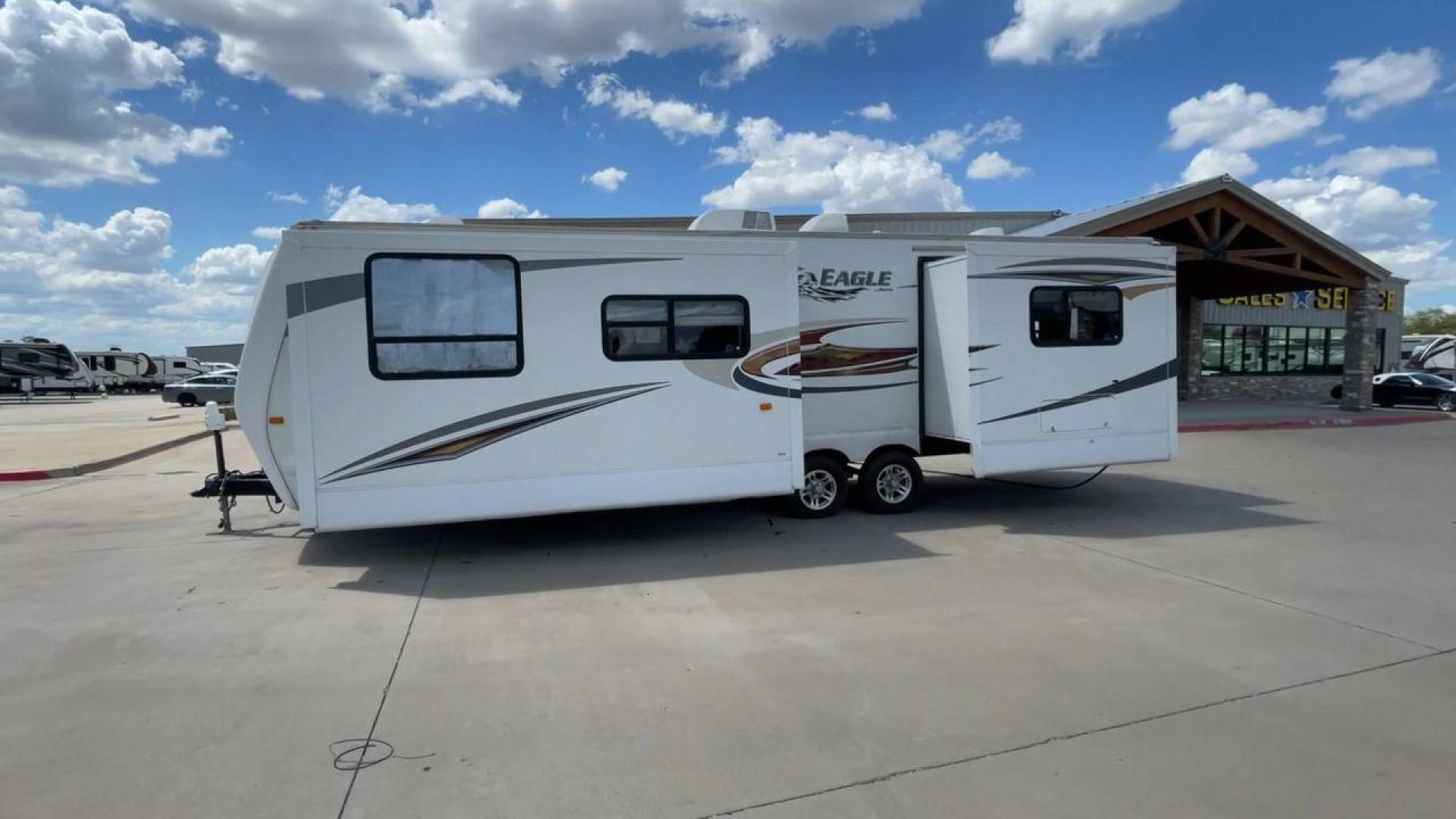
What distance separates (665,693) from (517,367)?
365 centimetres

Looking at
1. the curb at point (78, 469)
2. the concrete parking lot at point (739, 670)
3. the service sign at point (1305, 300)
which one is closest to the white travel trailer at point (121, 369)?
the curb at point (78, 469)

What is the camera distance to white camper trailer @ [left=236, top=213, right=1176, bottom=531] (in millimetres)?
6621

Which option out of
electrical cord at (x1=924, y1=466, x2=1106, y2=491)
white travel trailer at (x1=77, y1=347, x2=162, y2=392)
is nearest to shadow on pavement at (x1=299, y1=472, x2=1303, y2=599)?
electrical cord at (x1=924, y1=466, x2=1106, y2=491)

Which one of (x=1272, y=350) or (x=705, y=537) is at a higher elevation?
(x=1272, y=350)

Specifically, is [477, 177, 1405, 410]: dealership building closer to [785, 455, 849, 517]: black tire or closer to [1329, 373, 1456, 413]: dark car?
[1329, 373, 1456, 413]: dark car

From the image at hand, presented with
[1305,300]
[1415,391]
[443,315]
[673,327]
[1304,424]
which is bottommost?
[1304,424]

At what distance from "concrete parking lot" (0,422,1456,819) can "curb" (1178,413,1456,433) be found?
35.0 feet

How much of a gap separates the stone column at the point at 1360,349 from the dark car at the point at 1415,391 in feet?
3.03

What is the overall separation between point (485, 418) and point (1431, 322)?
326ft

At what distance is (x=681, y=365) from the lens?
7.48m

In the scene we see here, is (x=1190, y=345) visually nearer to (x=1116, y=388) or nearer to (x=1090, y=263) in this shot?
(x=1116, y=388)

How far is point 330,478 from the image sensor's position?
661 cm

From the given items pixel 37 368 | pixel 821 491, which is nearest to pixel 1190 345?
pixel 821 491

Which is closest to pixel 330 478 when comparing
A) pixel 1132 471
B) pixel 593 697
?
pixel 593 697
